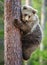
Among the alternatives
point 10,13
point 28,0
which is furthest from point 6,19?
point 28,0

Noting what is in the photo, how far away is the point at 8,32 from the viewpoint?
15.8 ft

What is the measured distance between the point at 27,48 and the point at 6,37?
577mm

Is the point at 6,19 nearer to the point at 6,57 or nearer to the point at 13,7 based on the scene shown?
the point at 13,7

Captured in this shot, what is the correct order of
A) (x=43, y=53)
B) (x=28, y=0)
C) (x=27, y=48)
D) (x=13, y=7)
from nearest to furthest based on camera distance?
1. (x=13, y=7)
2. (x=27, y=48)
3. (x=28, y=0)
4. (x=43, y=53)

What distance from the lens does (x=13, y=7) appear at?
475 cm

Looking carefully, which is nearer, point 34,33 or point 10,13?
point 10,13

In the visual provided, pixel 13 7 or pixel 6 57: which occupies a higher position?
pixel 13 7

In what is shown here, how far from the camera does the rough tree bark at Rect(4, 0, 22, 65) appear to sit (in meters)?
4.75

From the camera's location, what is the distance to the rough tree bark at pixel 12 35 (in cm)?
475

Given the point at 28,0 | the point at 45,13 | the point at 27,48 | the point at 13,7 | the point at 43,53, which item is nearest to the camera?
the point at 13,7

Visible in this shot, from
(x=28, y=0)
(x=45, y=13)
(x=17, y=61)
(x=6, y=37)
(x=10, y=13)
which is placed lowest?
(x=45, y=13)

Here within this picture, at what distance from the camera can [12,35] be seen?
189 inches

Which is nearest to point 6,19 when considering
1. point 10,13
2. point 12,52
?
point 10,13

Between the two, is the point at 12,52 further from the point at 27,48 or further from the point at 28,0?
the point at 28,0
